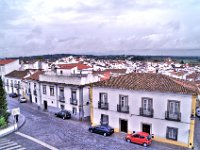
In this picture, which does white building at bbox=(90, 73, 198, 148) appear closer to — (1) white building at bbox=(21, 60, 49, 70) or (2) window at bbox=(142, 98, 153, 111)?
(2) window at bbox=(142, 98, 153, 111)

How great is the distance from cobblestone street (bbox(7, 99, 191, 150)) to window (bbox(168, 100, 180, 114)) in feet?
12.8

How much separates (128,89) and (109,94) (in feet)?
10.7

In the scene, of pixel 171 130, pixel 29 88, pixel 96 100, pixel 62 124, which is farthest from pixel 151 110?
pixel 29 88

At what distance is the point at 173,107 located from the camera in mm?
26875

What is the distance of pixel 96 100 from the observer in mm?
33656

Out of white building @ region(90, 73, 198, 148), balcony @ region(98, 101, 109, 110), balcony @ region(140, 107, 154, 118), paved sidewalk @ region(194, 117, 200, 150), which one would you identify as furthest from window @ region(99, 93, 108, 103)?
paved sidewalk @ region(194, 117, 200, 150)

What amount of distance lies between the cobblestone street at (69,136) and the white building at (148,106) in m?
1.60

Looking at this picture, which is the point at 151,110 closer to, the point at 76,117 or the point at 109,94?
the point at 109,94

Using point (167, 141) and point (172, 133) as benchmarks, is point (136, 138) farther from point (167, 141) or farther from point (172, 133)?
point (172, 133)

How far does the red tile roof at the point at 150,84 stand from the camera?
2697 cm

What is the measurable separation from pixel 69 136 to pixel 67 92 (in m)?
10.8

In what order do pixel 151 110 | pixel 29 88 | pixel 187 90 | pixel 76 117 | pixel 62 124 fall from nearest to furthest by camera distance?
pixel 187 90
pixel 151 110
pixel 62 124
pixel 76 117
pixel 29 88

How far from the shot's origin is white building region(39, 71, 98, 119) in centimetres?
3750

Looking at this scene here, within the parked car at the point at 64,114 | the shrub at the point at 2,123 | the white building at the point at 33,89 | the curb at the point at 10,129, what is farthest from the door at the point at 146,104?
the white building at the point at 33,89
